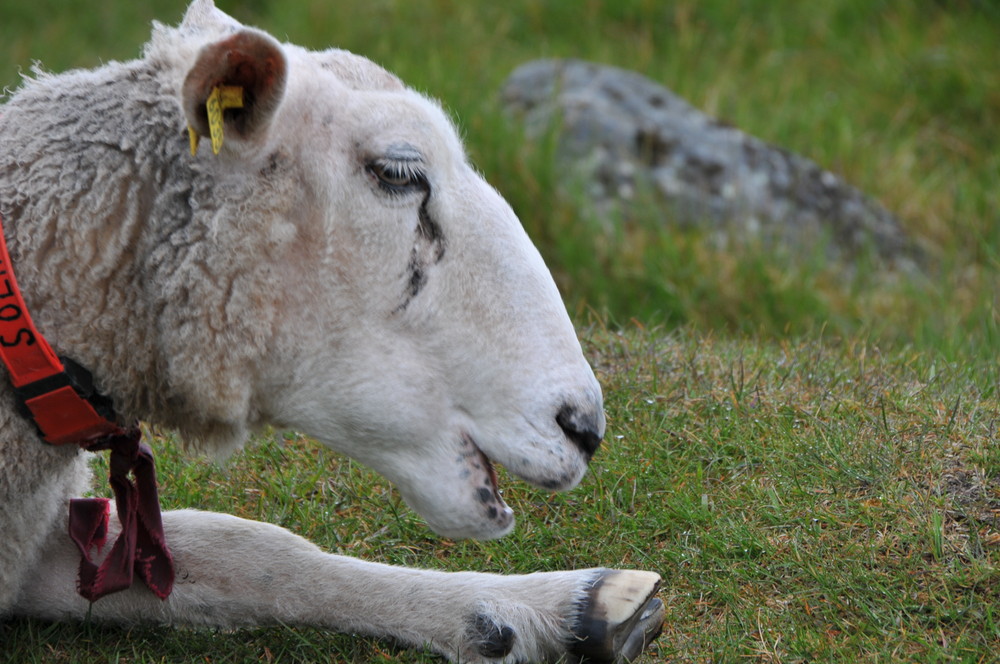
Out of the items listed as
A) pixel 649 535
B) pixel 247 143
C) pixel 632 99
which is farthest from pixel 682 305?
pixel 247 143

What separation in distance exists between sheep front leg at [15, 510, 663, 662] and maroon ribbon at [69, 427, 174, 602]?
0.08m

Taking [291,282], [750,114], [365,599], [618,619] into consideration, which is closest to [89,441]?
[291,282]

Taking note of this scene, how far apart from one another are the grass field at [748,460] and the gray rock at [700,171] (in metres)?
0.29

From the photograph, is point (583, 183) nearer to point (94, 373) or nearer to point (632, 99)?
point (632, 99)

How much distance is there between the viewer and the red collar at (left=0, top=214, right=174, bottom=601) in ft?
7.68

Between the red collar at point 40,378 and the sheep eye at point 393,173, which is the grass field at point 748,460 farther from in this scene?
the sheep eye at point 393,173

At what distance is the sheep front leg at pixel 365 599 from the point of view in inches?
106

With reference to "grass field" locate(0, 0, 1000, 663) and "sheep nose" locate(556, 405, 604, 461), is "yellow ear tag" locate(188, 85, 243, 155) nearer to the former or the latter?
"sheep nose" locate(556, 405, 604, 461)

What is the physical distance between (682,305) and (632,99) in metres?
1.90

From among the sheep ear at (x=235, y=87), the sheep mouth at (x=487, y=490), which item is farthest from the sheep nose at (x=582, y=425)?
the sheep ear at (x=235, y=87)

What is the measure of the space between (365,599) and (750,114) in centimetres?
601

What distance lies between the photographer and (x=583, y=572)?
2.80m

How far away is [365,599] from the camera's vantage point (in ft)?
9.21

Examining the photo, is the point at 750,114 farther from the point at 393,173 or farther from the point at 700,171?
the point at 393,173
